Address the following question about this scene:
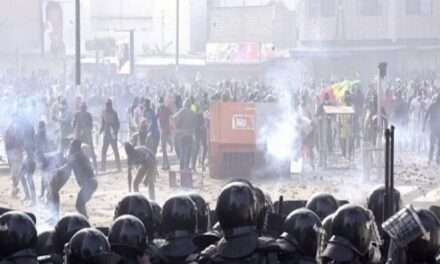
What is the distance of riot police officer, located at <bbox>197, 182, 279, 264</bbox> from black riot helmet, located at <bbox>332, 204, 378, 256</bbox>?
531 mm

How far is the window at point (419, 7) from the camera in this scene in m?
53.1

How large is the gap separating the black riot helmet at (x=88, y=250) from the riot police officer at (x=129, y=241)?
0.43 metres

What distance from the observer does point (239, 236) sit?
6344mm

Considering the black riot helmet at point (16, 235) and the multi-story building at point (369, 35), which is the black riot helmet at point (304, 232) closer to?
the black riot helmet at point (16, 235)

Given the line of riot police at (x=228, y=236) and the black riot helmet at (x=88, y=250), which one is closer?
the line of riot police at (x=228, y=236)

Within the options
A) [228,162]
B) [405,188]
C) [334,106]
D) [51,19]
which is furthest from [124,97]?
[51,19]

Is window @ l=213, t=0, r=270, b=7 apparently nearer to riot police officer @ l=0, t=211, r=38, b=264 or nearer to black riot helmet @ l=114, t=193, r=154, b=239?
black riot helmet @ l=114, t=193, r=154, b=239

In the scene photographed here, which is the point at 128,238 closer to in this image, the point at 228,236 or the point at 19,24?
the point at 228,236

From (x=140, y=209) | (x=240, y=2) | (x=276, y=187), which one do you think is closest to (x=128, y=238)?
(x=140, y=209)

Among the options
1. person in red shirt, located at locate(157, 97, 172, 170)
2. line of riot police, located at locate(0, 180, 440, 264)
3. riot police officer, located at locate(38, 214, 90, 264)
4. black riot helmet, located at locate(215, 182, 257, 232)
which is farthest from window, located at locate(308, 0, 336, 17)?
black riot helmet, located at locate(215, 182, 257, 232)

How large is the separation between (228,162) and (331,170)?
284 cm

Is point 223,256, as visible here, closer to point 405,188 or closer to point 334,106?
point 405,188

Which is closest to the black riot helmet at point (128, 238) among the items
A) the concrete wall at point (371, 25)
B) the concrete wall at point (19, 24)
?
the concrete wall at point (371, 25)

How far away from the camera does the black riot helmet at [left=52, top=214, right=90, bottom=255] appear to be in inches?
301
